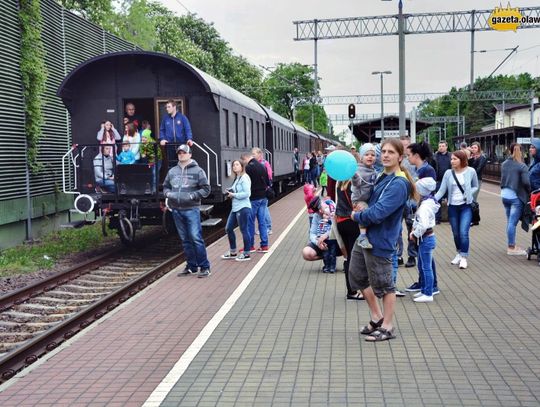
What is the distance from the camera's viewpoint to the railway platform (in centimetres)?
530

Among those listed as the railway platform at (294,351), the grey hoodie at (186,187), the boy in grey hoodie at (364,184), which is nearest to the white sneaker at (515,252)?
the railway platform at (294,351)

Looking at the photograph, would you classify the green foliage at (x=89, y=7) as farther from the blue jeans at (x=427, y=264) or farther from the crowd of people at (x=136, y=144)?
the blue jeans at (x=427, y=264)

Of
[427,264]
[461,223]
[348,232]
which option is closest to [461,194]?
[461,223]

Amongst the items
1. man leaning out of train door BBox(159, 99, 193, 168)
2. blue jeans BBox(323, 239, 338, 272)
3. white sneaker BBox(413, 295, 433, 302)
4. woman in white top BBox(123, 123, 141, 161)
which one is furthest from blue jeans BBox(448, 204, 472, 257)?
woman in white top BBox(123, 123, 141, 161)

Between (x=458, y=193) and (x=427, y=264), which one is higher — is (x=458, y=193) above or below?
above

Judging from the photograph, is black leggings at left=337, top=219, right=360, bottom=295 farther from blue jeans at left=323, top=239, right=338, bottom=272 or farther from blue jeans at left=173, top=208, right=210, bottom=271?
blue jeans at left=173, top=208, right=210, bottom=271

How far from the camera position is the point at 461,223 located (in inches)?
421

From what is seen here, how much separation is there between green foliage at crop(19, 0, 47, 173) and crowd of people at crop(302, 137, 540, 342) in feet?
28.1

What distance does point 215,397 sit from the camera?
5.23m

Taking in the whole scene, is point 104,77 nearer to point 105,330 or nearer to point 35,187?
point 35,187

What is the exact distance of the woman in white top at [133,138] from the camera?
44.3 ft

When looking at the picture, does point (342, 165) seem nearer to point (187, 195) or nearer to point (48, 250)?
point (187, 195)

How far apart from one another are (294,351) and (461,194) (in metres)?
5.11

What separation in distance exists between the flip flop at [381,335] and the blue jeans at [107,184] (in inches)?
309
